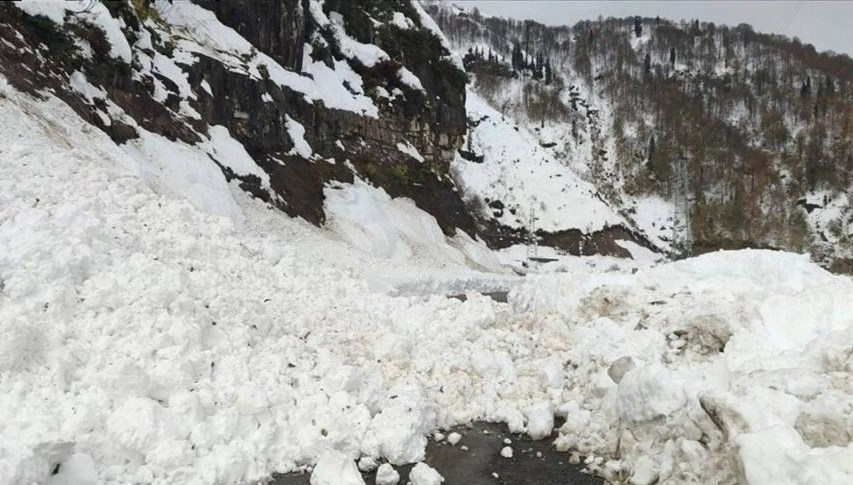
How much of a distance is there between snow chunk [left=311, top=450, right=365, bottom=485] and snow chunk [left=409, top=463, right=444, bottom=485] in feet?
2.27

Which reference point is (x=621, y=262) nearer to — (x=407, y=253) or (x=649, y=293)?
(x=407, y=253)

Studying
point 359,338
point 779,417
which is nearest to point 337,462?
point 359,338

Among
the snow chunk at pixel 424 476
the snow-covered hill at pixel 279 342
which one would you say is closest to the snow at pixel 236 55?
the snow-covered hill at pixel 279 342

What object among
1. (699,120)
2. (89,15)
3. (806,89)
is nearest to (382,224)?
(89,15)

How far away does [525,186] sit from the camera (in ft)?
232

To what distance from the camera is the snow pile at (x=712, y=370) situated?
19.2 feet

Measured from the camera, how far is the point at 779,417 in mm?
6035

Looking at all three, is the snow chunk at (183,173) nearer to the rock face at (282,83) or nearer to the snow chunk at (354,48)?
the rock face at (282,83)

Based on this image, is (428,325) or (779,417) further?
(428,325)

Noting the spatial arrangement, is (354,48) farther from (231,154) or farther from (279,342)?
(279,342)

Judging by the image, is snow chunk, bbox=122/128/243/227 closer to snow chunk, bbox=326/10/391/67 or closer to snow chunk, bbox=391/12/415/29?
snow chunk, bbox=326/10/391/67

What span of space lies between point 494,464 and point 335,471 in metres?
2.31

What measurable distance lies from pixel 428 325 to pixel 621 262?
187ft

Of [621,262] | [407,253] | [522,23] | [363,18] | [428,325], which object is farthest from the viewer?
[522,23]
